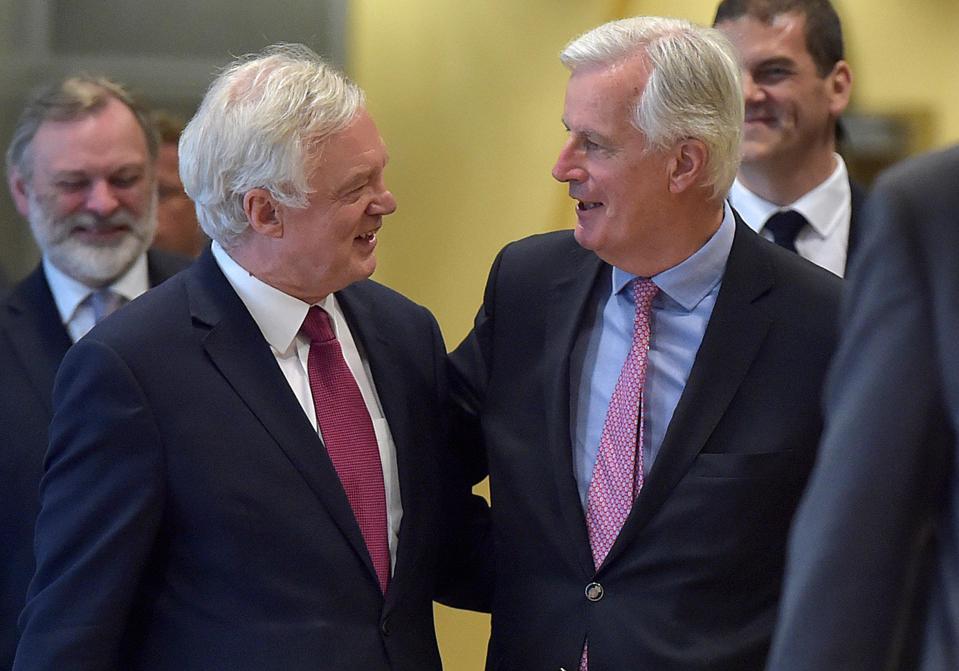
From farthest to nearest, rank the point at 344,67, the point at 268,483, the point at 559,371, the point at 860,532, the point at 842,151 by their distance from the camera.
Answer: the point at 344,67
the point at 842,151
the point at 559,371
the point at 268,483
the point at 860,532

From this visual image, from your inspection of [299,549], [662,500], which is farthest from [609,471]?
[299,549]

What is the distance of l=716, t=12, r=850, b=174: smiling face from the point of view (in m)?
3.16

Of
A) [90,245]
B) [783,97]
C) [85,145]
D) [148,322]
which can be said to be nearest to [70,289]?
[90,245]

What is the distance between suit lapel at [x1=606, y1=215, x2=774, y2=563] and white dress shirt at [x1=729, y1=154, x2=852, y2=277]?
75cm

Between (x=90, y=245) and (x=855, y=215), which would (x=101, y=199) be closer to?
(x=90, y=245)

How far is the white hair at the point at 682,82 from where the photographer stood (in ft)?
7.81

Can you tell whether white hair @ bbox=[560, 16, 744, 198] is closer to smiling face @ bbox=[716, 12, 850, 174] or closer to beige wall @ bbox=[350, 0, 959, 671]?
smiling face @ bbox=[716, 12, 850, 174]

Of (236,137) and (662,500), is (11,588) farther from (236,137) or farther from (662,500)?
(662,500)

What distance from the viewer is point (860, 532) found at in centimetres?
125

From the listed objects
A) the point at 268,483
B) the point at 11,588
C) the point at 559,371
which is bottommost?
the point at 11,588

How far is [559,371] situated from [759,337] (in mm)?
331

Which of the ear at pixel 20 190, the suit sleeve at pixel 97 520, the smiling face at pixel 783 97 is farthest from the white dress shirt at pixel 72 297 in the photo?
the smiling face at pixel 783 97

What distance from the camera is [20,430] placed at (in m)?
2.81

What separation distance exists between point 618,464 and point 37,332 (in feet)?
4.37
